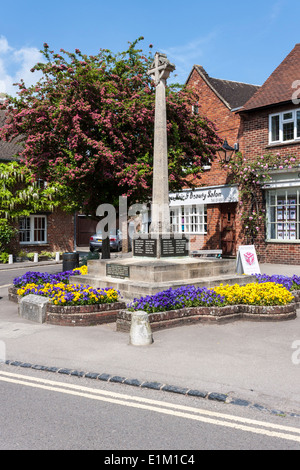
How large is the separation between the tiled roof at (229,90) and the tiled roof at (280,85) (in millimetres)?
2273

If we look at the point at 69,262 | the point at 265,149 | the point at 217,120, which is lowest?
the point at 69,262

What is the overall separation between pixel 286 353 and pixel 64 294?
16.7 ft

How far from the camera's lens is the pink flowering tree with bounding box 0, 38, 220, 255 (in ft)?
50.9

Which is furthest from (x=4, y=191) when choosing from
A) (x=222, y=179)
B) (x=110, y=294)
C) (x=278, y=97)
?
(x=110, y=294)

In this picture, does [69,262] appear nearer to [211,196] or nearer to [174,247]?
[174,247]

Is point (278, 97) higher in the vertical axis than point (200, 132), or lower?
higher

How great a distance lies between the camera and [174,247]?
1234cm

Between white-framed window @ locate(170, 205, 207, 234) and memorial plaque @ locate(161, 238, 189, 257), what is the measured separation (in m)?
12.3

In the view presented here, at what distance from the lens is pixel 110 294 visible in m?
10.0

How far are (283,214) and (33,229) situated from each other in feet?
52.3

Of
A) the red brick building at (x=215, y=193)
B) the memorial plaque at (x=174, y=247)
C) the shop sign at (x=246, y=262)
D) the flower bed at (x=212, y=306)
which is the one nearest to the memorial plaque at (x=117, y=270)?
the memorial plaque at (x=174, y=247)

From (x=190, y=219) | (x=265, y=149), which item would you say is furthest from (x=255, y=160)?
(x=190, y=219)

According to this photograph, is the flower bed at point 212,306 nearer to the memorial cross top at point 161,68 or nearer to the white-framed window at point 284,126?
the memorial cross top at point 161,68
